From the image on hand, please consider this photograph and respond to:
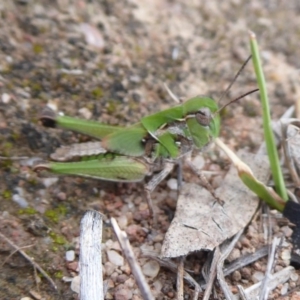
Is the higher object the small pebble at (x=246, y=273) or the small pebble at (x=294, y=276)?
the small pebble at (x=294, y=276)

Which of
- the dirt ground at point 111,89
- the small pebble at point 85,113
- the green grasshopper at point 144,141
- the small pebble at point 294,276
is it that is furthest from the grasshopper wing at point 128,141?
the small pebble at point 294,276

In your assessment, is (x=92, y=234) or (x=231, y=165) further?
(x=231, y=165)

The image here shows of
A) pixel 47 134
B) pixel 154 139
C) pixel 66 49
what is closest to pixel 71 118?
pixel 47 134

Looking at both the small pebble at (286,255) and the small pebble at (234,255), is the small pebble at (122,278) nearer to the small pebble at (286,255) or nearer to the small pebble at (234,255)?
the small pebble at (234,255)

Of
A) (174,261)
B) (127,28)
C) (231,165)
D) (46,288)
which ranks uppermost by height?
(127,28)

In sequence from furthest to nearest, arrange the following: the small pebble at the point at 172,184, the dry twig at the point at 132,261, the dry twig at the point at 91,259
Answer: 1. the small pebble at the point at 172,184
2. the dry twig at the point at 91,259
3. the dry twig at the point at 132,261

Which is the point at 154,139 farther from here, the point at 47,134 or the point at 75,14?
the point at 75,14

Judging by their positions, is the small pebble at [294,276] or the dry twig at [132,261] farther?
the small pebble at [294,276]

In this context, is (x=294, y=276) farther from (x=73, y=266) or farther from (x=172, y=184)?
(x=73, y=266)
